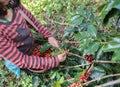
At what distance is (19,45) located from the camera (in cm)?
233

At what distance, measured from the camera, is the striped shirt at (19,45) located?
2188mm

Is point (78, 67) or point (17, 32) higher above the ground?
point (17, 32)

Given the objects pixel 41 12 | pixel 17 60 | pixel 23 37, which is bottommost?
pixel 17 60

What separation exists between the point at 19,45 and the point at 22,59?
0.38 ft

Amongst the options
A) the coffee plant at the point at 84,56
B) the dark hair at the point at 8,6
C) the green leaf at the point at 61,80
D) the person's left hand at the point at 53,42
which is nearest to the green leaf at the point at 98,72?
the coffee plant at the point at 84,56

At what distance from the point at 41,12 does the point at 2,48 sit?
1576mm

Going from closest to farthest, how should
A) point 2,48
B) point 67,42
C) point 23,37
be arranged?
point 2,48 < point 23,37 < point 67,42

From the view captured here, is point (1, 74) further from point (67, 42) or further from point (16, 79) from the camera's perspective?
point (67, 42)

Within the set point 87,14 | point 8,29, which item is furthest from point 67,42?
point 8,29

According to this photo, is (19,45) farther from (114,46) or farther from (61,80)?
(114,46)

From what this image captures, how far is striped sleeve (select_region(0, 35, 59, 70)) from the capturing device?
218 centimetres

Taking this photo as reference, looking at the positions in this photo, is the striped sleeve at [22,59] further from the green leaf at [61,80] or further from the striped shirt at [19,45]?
the green leaf at [61,80]

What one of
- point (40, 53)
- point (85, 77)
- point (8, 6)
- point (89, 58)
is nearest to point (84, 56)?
point (89, 58)

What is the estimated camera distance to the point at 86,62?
2.29 meters
